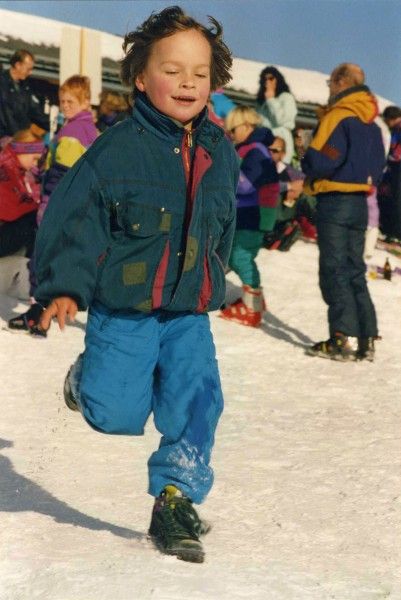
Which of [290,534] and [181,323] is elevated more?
[181,323]

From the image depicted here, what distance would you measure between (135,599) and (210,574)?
41 centimetres

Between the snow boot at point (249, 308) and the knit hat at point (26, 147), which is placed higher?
the knit hat at point (26, 147)

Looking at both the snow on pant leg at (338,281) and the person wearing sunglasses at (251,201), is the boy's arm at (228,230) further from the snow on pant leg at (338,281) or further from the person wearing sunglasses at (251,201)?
the person wearing sunglasses at (251,201)

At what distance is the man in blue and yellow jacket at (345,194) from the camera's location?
29.9ft

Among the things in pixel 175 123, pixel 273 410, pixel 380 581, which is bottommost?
pixel 273 410

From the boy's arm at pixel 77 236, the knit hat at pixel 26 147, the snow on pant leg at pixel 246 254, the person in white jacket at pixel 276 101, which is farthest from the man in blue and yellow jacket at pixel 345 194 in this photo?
the person in white jacket at pixel 276 101

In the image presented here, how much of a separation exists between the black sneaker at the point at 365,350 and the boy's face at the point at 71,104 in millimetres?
2743

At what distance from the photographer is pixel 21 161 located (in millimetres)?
10594

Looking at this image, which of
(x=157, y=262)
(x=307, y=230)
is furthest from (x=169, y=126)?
(x=307, y=230)

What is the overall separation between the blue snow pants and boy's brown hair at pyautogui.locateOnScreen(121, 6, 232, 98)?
84 centimetres

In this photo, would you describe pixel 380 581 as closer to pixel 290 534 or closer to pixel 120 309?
pixel 290 534

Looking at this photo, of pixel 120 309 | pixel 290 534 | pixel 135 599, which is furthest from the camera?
pixel 290 534

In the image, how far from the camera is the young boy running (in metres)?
4.32

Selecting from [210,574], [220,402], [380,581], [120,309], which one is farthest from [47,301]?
[380,581]
